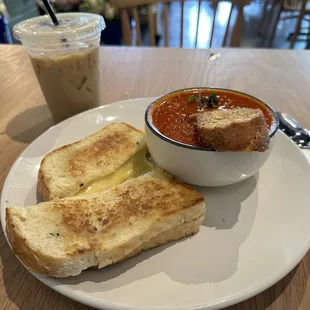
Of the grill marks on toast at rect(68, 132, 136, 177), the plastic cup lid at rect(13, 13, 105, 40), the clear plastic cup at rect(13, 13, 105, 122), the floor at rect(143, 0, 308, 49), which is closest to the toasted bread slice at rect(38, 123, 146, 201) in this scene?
the grill marks on toast at rect(68, 132, 136, 177)

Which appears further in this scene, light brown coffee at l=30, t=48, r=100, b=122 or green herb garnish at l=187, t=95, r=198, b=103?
light brown coffee at l=30, t=48, r=100, b=122

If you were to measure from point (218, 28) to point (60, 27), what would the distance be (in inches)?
254

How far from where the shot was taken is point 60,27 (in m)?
1.52

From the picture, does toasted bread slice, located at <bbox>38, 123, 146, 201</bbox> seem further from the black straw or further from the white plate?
the black straw

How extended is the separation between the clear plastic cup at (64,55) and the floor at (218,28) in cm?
470

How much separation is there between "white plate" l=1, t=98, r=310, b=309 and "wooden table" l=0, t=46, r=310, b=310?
13cm

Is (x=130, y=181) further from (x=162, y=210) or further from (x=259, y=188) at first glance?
(x=259, y=188)

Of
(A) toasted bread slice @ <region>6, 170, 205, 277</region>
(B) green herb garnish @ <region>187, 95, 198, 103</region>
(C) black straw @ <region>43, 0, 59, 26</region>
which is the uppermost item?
(C) black straw @ <region>43, 0, 59, 26</region>

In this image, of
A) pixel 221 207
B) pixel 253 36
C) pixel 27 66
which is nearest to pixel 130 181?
pixel 221 207

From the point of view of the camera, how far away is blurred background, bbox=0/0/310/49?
13.3ft

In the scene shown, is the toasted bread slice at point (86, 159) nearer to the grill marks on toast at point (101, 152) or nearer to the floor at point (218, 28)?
the grill marks on toast at point (101, 152)

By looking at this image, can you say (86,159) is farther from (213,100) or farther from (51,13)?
(51,13)

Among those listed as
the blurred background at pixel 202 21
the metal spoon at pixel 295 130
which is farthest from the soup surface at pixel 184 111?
the blurred background at pixel 202 21

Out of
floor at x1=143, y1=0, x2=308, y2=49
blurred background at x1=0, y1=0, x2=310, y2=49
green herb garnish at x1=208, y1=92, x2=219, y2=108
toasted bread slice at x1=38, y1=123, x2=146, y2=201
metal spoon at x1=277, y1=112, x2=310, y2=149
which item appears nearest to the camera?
toasted bread slice at x1=38, y1=123, x2=146, y2=201
